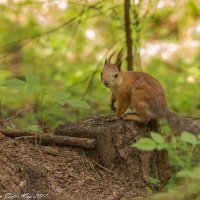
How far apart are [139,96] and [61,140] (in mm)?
951

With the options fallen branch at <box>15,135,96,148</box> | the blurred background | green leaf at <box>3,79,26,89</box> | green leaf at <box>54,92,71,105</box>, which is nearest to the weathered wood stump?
fallen branch at <box>15,135,96,148</box>

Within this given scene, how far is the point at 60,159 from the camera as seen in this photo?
4930 millimetres

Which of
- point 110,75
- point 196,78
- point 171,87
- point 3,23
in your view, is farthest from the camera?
point 3,23

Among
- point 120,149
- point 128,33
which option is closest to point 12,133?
point 120,149

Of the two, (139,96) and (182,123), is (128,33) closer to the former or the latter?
(139,96)

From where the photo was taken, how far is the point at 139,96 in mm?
5484

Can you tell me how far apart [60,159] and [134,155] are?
0.69 m

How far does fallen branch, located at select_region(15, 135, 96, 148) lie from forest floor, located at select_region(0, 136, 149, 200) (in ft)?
0.16

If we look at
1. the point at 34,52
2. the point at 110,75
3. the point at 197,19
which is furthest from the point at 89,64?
the point at 110,75

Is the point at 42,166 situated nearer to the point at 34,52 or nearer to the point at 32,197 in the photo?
the point at 32,197

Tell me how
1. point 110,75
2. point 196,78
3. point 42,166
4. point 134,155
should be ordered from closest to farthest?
point 42,166 < point 134,155 < point 110,75 < point 196,78

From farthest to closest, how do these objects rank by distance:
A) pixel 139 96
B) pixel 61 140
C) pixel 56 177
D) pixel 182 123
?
pixel 139 96, pixel 61 140, pixel 182 123, pixel 56 177

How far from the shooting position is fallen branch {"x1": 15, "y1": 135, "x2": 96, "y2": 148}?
4.96 metres

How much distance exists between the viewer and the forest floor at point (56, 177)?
4416mm
